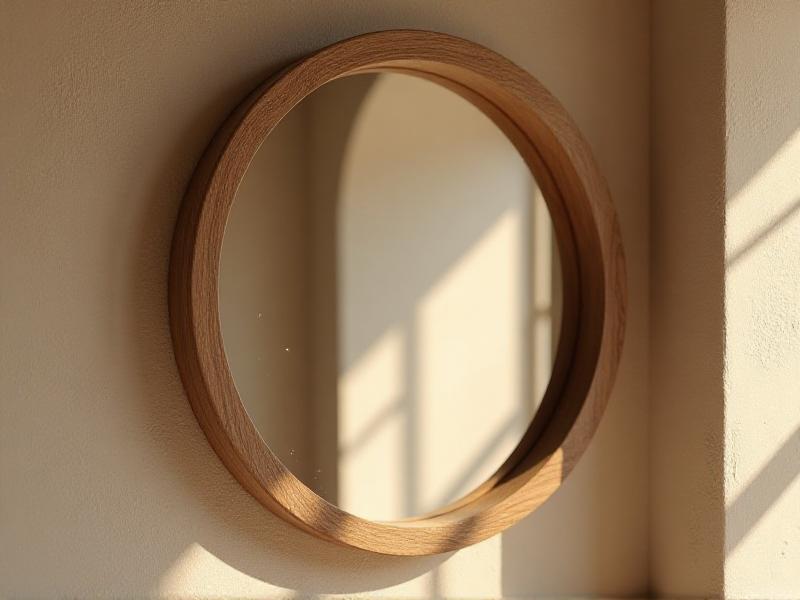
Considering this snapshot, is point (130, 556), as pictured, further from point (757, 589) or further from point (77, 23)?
point (757, 589)

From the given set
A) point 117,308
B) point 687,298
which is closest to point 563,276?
point 687,298

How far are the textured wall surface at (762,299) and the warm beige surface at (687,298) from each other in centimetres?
2

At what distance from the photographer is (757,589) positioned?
5.84ft

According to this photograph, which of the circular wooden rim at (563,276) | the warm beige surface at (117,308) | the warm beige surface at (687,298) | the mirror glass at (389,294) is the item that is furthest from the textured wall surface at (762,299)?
the warm beige surface at (117,308)

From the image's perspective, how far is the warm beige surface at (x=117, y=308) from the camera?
1.55 metres

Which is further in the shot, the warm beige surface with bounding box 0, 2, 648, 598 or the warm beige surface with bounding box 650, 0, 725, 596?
the warm beige surface with bounding box 650, 0, 725, 596

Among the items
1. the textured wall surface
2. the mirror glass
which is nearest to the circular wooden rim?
the mirror glass

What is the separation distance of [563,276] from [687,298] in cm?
21

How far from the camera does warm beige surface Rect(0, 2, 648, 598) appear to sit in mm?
1555

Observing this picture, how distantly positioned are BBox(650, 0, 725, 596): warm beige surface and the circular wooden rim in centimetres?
11

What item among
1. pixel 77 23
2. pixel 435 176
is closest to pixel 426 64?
pixel 435 176

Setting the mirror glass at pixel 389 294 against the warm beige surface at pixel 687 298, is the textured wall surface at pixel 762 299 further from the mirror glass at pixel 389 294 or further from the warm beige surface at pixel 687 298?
the mirror glass at pixel 389 294

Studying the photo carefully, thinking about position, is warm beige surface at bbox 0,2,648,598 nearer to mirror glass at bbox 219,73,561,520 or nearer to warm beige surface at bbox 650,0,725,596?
mirror glass at bbox 219,73,561,520

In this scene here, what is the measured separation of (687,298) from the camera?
183cm
